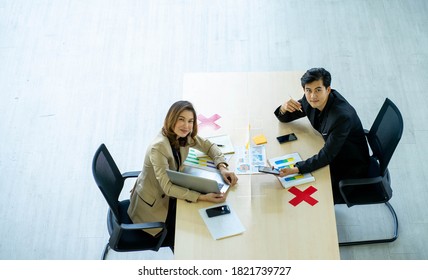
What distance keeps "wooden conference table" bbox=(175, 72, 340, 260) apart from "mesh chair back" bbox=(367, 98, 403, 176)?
0.39 meters

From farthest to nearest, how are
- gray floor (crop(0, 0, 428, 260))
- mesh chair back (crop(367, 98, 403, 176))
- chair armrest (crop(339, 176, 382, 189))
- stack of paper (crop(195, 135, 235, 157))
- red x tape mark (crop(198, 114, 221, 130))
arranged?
gray floor (crop(0, 0, 428, 260)) < red x tape mark (crop(198, 114, 221, 130)) < stack of paper (crop(195, 135, 235, 157)) < chair armrest (crop(339, 176, 382, 189)) < mesh chair back (crop(367, 98, 403, 176))

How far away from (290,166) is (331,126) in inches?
14.8

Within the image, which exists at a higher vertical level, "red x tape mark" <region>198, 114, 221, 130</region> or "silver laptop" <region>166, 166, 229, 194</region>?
"red x tape mark" <region>198, 114, 221, 130</region>

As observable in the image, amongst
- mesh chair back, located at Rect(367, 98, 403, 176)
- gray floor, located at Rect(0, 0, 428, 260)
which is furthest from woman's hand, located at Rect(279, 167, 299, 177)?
gray floor, located at Rect(0, 0, 428, 260)

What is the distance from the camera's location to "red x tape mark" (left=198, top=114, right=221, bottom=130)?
3.29m

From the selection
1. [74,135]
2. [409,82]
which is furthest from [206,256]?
[409,82]

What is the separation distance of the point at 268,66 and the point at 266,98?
1343 mm

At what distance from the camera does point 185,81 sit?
3.56 meters

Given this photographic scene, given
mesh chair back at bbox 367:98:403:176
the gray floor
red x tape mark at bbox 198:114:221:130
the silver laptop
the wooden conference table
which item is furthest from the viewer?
the gray floor

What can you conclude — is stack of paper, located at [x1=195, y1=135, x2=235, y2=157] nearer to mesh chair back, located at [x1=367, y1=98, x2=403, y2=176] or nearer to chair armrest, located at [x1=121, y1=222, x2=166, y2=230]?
chair armrest, located at [x1=121, y1=222, x2=166, y2=230]

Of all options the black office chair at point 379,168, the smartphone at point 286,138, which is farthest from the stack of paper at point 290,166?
the black office chair at point 379,168

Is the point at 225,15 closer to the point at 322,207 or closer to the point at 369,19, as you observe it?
the point at 369,19

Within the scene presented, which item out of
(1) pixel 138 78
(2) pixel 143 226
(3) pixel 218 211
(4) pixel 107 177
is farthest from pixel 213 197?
(1) pixel 138 78

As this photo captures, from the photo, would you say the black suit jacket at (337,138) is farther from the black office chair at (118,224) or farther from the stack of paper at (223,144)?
the black office chair at (118,224)
